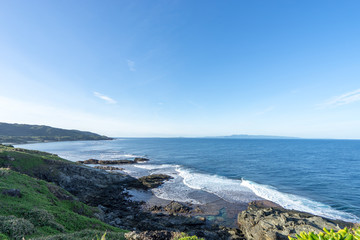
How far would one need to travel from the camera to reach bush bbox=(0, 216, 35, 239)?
9.05m

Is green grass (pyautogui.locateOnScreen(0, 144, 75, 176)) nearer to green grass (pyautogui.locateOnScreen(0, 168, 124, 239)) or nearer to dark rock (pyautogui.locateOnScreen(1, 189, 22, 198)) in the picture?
green grass (pyautogui.locateOnScreen(0, 168, 124, 239))

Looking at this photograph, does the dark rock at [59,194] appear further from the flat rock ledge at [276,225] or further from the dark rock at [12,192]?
the flat rock ledge at [276,225]

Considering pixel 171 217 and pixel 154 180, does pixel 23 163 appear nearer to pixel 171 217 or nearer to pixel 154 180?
pixel 154 180

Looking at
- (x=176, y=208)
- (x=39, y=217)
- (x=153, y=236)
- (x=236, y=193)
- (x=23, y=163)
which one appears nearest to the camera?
(x=153, y=236)

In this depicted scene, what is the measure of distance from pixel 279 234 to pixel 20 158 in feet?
141

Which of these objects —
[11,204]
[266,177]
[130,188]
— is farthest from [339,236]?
[266,177]

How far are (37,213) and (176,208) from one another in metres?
17.8

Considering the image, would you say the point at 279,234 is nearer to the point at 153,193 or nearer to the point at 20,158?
the point at 153,193

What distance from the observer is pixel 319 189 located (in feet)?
108

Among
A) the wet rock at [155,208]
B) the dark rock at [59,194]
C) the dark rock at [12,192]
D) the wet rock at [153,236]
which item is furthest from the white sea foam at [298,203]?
the dark rock at [12,192]

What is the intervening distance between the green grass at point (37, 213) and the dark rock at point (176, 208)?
1100 cm

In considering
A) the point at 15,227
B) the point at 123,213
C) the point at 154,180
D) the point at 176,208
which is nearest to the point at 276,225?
the point at 176,208

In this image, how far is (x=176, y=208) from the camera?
24.6 m

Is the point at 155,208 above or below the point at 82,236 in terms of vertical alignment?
below
